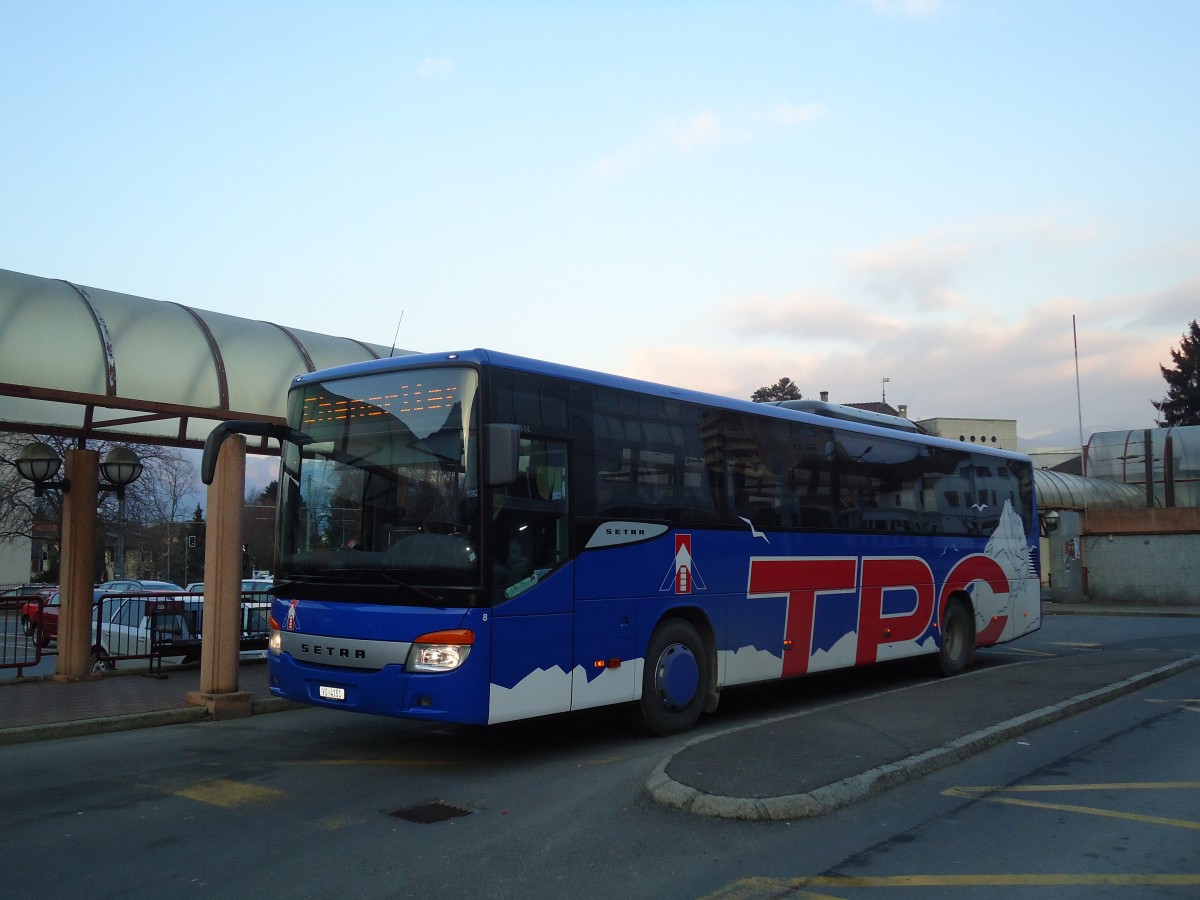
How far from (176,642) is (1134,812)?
14.2 metres

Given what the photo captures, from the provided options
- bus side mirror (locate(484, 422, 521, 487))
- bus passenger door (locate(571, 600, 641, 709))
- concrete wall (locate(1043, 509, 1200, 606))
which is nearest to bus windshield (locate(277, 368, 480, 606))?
bus side mirror (locate(484, 422, 521, 487))

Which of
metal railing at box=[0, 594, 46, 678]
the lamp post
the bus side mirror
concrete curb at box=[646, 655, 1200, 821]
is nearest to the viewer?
concrete curb at box=[646, 655, 1200, 821]

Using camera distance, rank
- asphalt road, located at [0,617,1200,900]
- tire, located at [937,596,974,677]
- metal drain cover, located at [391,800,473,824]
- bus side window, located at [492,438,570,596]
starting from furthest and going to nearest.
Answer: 1. tire, located at [937,596,974,677]
2. bus side window, located at [492,438,570,596]
3. metal drain cover, located at [391,800,473,824]
4. asphalt road, located at [0,617,1200,900]

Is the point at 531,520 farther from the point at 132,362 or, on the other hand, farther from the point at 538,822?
the point at 132,362

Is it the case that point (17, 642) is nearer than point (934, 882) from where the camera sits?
No

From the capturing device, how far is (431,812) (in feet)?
24.2

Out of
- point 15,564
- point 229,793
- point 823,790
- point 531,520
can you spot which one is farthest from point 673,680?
point 15,564

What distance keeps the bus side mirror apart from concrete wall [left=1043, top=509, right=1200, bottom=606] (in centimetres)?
3438

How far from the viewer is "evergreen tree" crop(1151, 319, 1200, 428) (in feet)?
277

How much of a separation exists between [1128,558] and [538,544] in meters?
35.4

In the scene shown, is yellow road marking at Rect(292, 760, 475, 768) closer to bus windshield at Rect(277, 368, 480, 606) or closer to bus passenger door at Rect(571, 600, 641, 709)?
bus passenger door at Rect(571, 600, 641, 709)

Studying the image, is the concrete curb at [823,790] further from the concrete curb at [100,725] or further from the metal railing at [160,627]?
the metal railing at [160,627]

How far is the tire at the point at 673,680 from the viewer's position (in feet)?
33.2

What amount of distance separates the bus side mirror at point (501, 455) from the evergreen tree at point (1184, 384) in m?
89.5
